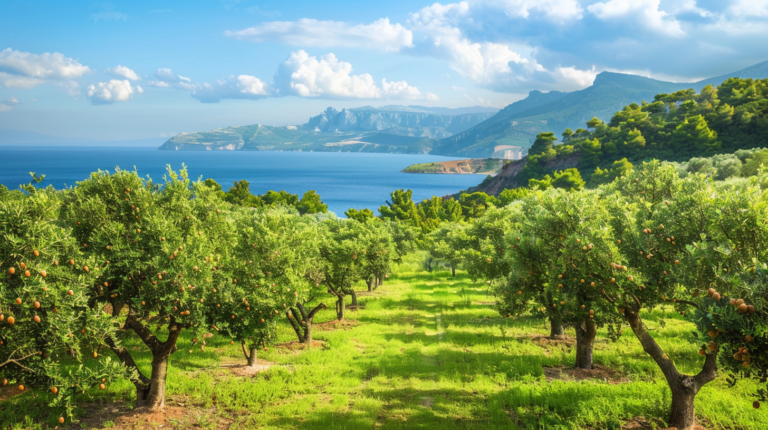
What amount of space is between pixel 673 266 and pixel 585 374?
889cm

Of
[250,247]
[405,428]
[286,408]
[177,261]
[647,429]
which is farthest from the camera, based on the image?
[250,247]

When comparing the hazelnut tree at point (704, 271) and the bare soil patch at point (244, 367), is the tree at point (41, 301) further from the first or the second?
the hazelnut tree at point (704, 271)

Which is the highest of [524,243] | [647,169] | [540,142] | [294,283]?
[540,142]

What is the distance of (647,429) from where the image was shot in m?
11.4

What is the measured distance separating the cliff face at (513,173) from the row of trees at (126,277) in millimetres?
116567

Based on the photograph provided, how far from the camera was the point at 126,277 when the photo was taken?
10375mm

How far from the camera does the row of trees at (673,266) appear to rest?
6.52 m

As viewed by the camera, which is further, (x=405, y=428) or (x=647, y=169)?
(x=647, y=169)

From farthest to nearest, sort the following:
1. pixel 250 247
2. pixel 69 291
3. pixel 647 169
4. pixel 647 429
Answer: pixel 647 169
pixel 250 247
pixel 647 429
pixel 69 291

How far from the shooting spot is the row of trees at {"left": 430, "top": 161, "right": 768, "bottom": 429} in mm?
6523

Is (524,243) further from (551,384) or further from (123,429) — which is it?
(123,429)

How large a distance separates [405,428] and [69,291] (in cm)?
999

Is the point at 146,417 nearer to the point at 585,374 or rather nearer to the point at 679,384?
the point at 679,384

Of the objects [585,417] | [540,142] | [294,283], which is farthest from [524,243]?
[540,142]
